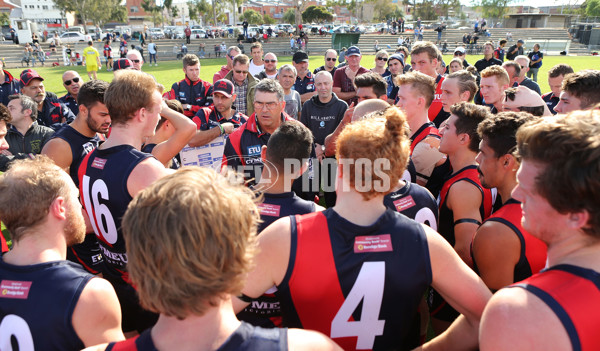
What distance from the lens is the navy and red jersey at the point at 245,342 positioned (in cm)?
120

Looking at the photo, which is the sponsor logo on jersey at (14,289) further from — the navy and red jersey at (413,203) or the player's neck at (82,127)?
the player's neck at (82,127)

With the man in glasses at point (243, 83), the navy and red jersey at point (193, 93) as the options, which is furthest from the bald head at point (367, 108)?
the navy and red jersey at point (193, 93)

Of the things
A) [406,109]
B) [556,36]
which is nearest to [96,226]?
[406,109]

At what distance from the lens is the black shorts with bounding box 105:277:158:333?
288 cm

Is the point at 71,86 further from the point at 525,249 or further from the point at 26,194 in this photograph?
the point at 525,249

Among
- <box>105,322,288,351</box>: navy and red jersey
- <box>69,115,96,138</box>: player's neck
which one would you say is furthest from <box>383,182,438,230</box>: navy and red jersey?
<box>69,115,96,138</box>: player's neck

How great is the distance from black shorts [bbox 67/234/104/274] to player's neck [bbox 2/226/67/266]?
1725 millimetres

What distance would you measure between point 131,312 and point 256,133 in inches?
97.5

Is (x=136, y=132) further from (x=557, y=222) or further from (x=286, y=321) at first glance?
(x=557, y=222)

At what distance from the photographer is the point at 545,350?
1.30m

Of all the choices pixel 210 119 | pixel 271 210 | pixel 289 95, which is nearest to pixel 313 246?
pixel 271 210

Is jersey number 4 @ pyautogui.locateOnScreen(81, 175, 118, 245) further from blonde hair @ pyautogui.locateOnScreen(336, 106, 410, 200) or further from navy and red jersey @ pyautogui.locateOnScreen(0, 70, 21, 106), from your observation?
navy and red jersey @ pyautogui.locateOnScreen(0, 70, 21, 106)

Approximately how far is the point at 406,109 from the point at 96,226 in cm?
346

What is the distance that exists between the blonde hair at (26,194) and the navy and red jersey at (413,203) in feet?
6.64
